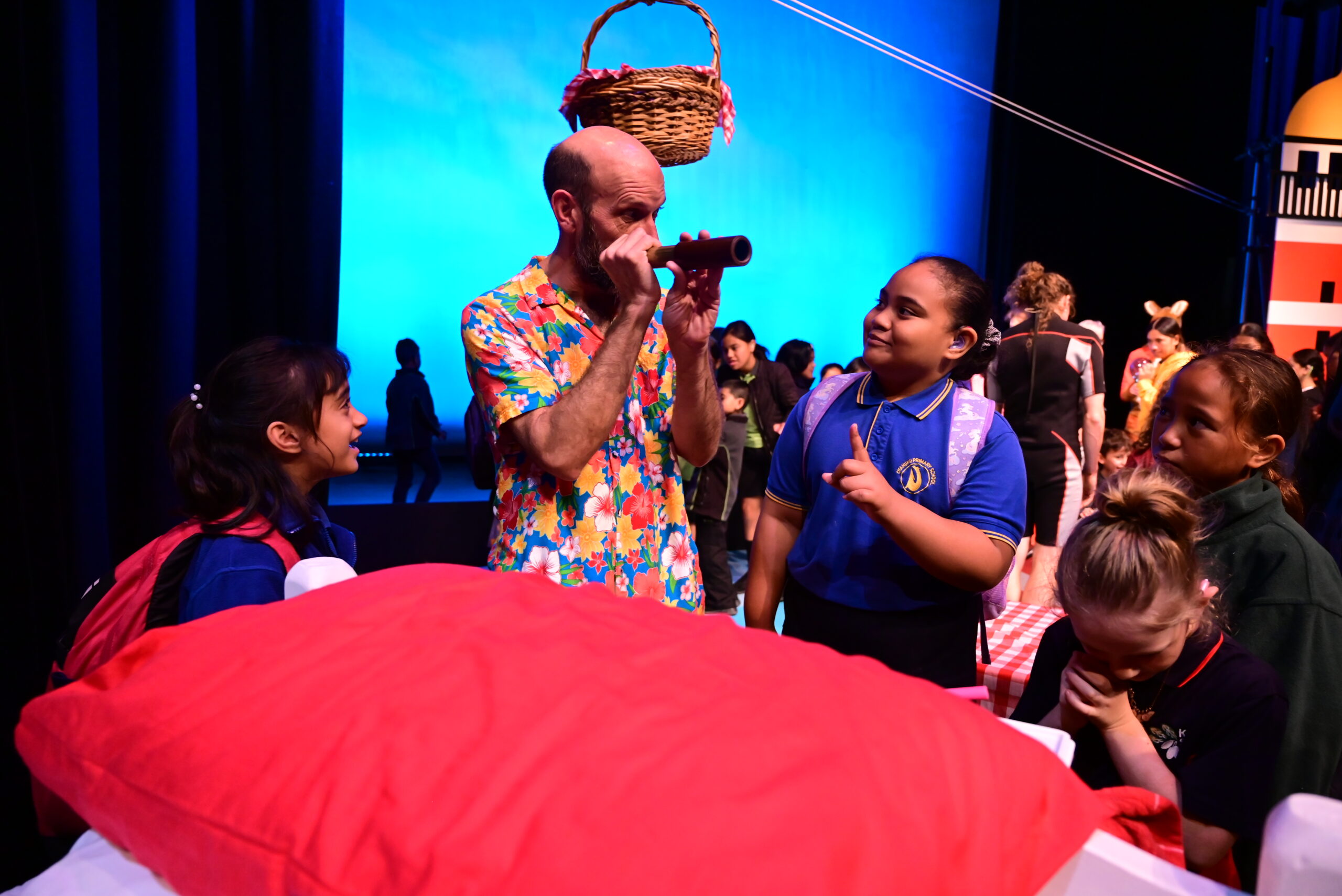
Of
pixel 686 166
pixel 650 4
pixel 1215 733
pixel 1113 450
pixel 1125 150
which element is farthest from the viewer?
pixel 1125 150

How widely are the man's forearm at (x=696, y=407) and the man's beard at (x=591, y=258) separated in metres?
0.14

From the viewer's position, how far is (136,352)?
2.21 meters

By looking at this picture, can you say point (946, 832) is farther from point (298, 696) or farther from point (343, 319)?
point (343, 319)

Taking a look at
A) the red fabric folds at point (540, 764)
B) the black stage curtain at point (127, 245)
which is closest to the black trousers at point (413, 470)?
the black stage curtain at point (127, 245)

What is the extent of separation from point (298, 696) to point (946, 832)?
1.25ft

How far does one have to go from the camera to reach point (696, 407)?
1280 millimetres

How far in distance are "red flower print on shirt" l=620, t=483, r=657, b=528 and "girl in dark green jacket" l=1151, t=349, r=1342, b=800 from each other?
80cm

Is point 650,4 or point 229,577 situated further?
point 650,4

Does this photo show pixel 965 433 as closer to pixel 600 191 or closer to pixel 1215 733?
pixel 1215 733

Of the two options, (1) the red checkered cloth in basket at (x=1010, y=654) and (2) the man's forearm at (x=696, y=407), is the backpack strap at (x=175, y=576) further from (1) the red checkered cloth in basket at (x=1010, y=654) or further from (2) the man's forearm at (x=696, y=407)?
(1) the red checkered cloth in basket at (x=1010, y=654)

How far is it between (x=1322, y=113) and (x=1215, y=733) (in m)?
6.22

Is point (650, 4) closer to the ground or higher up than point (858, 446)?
higher up

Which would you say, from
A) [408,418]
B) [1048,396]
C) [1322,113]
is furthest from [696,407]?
[1322,113]

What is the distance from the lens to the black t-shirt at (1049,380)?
3.56 m
